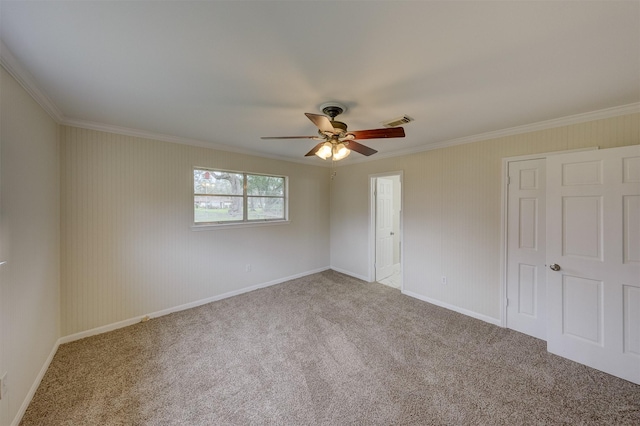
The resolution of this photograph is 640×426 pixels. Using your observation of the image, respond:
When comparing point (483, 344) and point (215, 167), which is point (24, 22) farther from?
point (483, 344)

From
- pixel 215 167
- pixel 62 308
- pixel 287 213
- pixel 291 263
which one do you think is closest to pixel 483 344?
pixel 291 263

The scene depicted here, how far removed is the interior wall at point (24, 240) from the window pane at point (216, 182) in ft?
4.68

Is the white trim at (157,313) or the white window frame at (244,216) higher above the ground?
the white window frame at (244,216)

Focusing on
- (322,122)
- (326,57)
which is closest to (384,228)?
(322,122)

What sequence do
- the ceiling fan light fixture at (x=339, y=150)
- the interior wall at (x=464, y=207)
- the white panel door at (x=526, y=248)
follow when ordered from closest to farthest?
the ceiling fan light fixture at (x=339, y=150), the interior wall at (x=464, y=207), the white panel door at (x=526, y=248)

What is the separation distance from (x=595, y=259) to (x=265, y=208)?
4.18m

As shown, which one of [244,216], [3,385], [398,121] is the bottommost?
[3,385]

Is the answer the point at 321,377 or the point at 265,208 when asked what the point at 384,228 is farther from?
the point at 321,377

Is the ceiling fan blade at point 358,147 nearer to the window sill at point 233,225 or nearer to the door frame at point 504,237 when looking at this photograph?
the door frame at point 504,237

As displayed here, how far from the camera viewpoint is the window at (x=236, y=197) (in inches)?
139

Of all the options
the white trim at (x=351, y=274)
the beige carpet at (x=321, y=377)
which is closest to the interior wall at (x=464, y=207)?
the beige carpet at (x=321, y=377)

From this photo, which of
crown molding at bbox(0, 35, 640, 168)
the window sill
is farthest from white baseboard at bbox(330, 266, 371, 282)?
crown molding at bbox(0, 35, 640, 168)

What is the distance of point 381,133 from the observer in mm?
2031

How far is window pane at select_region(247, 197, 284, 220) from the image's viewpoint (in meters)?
4.10
